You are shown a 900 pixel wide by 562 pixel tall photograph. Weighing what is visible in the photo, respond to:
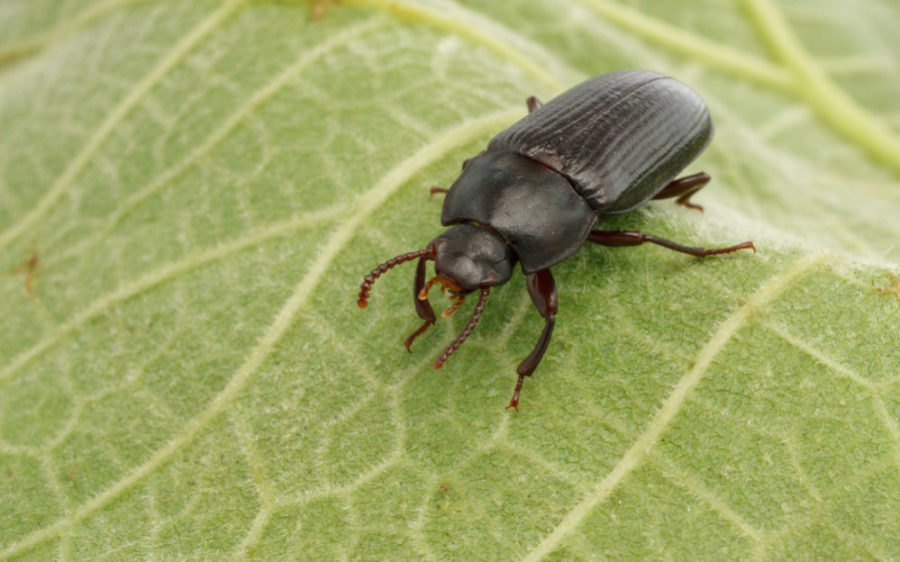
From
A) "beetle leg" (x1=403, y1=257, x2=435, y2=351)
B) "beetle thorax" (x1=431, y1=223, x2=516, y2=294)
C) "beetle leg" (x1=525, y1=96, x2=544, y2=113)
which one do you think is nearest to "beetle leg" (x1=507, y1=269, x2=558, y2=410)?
"beetle thorax" (x1=431, y1=223, x2=516, y2=294)

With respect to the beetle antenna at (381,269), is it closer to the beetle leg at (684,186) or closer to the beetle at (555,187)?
the beetle at (555,187)

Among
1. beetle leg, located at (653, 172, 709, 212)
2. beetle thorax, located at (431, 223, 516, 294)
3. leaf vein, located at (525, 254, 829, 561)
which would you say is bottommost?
leaf vein, located at (525, 254, 829, 561)

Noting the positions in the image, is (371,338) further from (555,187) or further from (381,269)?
(555,187)

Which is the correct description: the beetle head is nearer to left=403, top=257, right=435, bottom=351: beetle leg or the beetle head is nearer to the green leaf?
left=403, top=257, right=435, bottom=351: beetle leg

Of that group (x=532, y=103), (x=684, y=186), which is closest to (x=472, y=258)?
(x=532, y=103)

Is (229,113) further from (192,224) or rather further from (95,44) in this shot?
(95,44)

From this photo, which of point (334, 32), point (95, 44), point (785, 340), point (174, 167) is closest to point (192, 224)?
point (174, 167)

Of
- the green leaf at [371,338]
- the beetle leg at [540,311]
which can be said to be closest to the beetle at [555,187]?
the beetle leg at [540,311]
